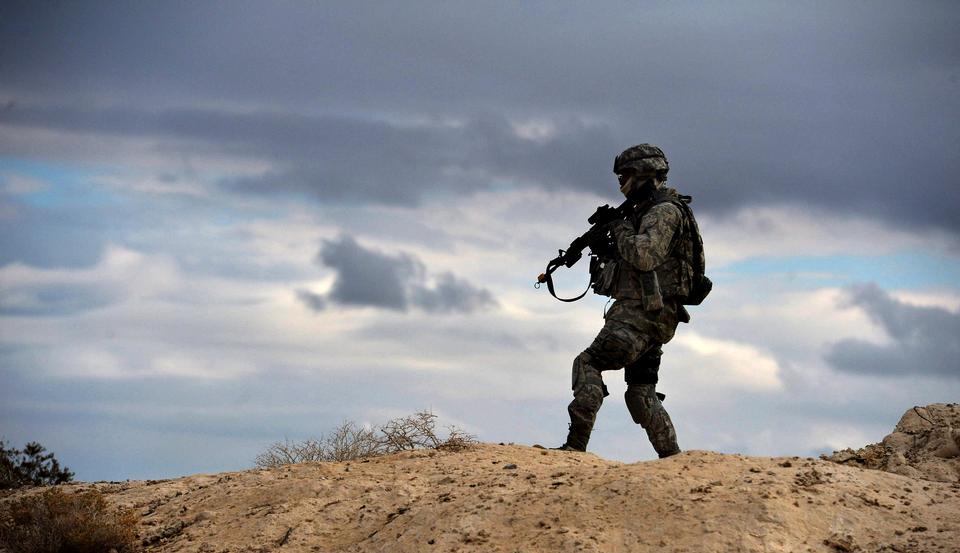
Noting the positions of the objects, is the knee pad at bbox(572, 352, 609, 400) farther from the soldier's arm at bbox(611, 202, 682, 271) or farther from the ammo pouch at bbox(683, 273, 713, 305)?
the ammo pouch at bbox(683, 273, 713, 305)

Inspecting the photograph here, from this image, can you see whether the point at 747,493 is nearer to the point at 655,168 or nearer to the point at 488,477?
the point at 488,477

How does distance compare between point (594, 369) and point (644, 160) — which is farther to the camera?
point (644, 160)

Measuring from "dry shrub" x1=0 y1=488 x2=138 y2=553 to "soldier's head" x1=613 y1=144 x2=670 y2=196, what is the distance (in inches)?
236

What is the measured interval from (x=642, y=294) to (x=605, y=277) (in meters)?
0.44

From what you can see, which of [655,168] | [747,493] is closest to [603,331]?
[655,168]

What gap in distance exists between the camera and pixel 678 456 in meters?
9.30

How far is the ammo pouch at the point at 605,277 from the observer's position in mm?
11062

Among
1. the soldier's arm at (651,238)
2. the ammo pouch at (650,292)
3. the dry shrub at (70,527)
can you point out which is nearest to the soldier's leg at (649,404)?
the ammo pouch at (650,292)

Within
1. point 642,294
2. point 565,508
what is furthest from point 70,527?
point 642,294

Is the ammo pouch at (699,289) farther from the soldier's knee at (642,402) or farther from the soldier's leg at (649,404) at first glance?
the soldier's knee at (642,402)

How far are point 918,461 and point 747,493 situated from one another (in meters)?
3.51

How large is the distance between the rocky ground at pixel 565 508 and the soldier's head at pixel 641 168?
285 cm

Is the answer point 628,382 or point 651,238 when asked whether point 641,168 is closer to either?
point 651,238

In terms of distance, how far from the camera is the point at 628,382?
11.2m
